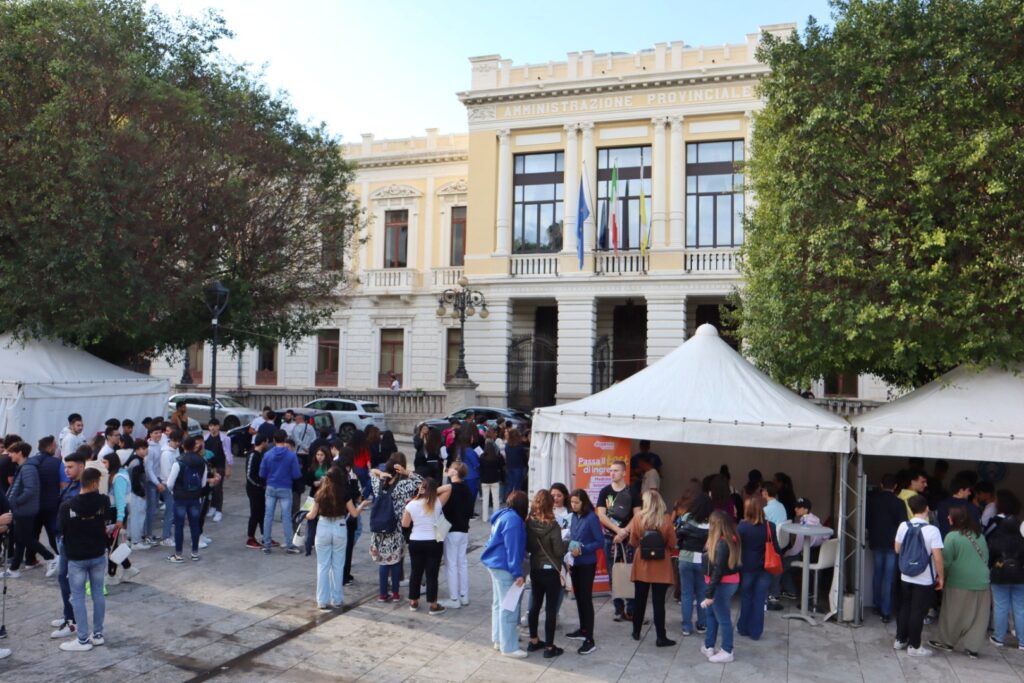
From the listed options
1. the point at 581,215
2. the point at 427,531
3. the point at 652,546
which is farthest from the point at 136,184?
the point at 581,215

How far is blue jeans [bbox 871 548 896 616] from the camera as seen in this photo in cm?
941

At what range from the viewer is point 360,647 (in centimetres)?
822

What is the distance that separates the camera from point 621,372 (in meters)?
31.0

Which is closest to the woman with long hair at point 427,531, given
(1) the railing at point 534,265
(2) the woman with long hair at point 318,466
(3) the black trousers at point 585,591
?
(3) the black trousers at point 585,591

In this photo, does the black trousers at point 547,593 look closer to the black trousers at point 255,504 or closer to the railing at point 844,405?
the black trousers at point 255,504

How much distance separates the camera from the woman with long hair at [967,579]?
8266mm

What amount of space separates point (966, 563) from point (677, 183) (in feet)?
73.0

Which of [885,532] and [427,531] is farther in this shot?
[885,532]

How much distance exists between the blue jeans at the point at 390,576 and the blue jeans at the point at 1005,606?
649 centimetres

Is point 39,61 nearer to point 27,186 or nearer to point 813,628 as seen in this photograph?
point 27,186

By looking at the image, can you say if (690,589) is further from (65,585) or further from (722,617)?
(65,585)

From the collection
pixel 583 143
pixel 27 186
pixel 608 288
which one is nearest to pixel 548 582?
pixel 27 186

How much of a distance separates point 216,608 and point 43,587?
7.56 ft

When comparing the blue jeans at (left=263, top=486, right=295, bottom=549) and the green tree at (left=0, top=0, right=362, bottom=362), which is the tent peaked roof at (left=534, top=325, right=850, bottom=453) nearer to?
the blue jeans at (left=263, top=486, right=295, bottom=549)
